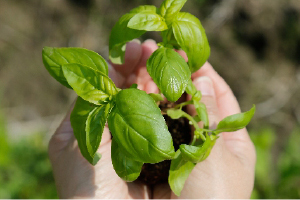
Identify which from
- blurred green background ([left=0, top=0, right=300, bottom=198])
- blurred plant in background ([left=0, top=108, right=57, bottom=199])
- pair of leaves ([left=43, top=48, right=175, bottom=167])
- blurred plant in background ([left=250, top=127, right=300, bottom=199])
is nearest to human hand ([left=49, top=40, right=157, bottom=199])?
pair of leaves ([left=43, top=48, right=175, bottom=167])

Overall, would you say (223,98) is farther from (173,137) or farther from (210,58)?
(210,58)

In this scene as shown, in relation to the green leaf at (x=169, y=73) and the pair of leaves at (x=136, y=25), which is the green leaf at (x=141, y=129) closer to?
the green leaf at (x=169, y=73)

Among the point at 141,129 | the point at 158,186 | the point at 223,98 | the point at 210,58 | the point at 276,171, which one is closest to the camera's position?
the point at 141,129

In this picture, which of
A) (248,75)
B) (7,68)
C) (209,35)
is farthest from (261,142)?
(7,68)

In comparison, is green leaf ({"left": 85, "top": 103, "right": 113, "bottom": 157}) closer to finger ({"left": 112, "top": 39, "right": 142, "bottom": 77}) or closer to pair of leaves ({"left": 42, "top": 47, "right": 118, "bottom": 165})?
pair of leaves ({"left": 42, "top": 47, "right": 118, "bottom": 165})

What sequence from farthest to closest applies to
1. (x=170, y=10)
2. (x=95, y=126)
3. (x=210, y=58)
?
(x=210, y=58) < (x=170, y=10) < (x=95, y=126)

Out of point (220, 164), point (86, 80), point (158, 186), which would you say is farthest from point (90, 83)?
point (158, 186)
